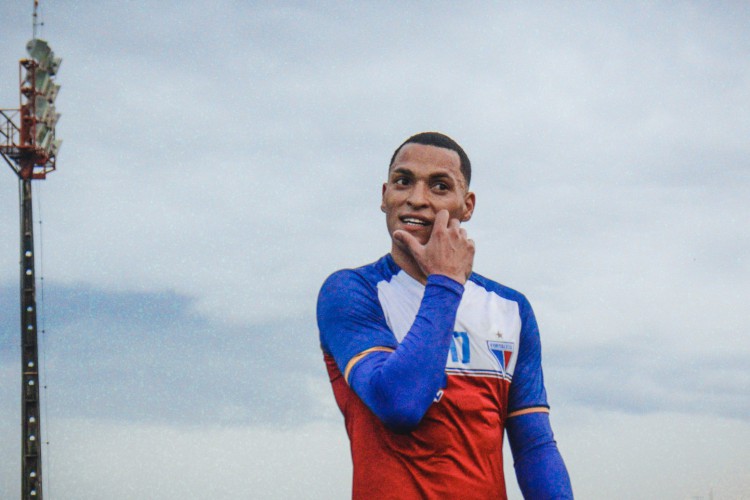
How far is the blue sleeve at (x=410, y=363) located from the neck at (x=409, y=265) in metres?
0.49

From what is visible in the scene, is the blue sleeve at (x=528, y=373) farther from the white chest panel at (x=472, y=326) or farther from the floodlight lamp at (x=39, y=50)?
the floodlight lamp at (x=39, y=50)

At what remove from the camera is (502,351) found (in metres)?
4.25

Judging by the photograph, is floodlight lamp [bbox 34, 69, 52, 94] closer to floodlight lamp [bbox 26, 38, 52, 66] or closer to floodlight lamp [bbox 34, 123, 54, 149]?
floodlight lamp [bbox 26, 38, 52, 66]

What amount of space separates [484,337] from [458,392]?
0.38 m

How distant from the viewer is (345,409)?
4.07 m

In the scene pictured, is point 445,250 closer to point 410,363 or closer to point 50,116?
point 410,363

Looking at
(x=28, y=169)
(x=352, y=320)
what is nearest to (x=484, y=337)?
(x=352, y=320)

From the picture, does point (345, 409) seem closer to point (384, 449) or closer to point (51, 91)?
point (384, 449)

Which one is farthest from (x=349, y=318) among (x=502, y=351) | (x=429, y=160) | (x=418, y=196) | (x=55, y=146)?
(x=55, y=146)

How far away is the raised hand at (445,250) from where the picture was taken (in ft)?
12.7

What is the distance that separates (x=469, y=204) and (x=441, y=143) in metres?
0.36

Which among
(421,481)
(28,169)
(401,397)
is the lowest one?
(421,481)

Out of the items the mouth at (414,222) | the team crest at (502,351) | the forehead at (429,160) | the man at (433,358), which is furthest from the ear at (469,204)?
the team crest at (502,351)

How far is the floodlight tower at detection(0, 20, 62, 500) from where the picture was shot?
25469 millimetres
